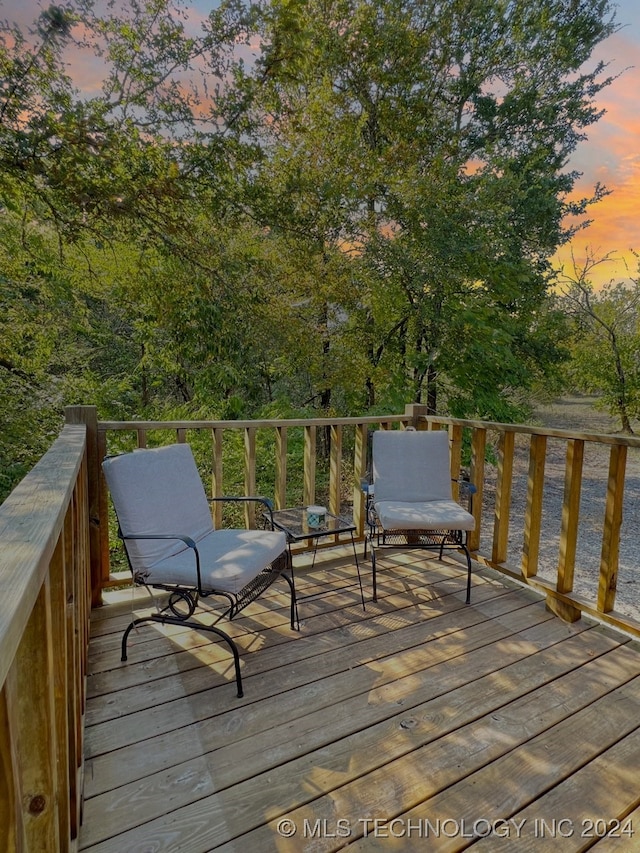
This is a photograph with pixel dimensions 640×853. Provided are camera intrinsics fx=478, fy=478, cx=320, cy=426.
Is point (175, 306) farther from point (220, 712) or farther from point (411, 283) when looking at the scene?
point (220, 712)

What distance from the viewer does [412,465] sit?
3.33 m

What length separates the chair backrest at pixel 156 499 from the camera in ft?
7.39

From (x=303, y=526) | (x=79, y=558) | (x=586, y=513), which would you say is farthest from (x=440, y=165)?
(x=79, y=558)

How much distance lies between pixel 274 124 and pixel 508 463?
5.12m

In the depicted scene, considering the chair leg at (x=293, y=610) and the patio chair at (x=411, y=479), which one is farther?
the patio chair at (x=411, y=479)

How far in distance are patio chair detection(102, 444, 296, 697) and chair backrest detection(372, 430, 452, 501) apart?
40.9 inches

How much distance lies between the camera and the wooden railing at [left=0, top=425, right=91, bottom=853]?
606mm

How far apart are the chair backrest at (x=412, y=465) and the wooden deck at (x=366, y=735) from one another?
82 centimetres

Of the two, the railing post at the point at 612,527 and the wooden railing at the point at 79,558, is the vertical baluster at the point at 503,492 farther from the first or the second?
the railing post at the point at 612,527

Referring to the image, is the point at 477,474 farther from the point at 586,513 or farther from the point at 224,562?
the point at 586,513

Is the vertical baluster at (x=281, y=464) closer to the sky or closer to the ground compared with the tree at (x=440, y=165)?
closer to the ground

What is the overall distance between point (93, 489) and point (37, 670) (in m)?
1.91

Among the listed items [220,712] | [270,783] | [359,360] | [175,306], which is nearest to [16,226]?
[175,306]

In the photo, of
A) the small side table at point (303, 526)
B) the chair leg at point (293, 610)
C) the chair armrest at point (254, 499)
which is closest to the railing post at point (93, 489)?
the chair armrest at point (254, 499)
